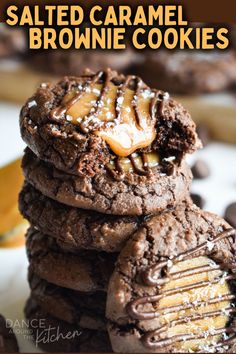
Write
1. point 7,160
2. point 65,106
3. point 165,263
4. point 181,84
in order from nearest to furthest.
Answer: point 165,263 → point 65,106 → point 7,160 → point 181,84

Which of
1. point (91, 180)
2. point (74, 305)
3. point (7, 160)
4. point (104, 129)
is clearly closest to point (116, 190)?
point (91, 180)

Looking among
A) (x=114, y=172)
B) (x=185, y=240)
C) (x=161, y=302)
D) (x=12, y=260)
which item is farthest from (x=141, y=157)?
(x=12, y=260)

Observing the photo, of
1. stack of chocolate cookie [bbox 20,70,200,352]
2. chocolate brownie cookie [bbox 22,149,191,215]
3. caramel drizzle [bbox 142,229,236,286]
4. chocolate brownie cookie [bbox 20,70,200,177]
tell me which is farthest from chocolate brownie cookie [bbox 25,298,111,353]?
chocolate brownie cookie [bbox 20,70,200,177]

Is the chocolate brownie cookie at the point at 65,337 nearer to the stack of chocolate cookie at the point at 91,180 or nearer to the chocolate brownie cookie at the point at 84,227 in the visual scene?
the stack of chocolate cookie at the point at 91,180

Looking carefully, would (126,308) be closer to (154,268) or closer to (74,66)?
(154,268)

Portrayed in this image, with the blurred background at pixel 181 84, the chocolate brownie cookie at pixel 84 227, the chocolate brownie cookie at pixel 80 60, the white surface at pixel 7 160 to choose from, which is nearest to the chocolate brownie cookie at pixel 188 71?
the blurred background at pixel 181 84

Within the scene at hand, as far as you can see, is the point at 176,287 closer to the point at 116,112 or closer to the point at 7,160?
the point at 116,112
